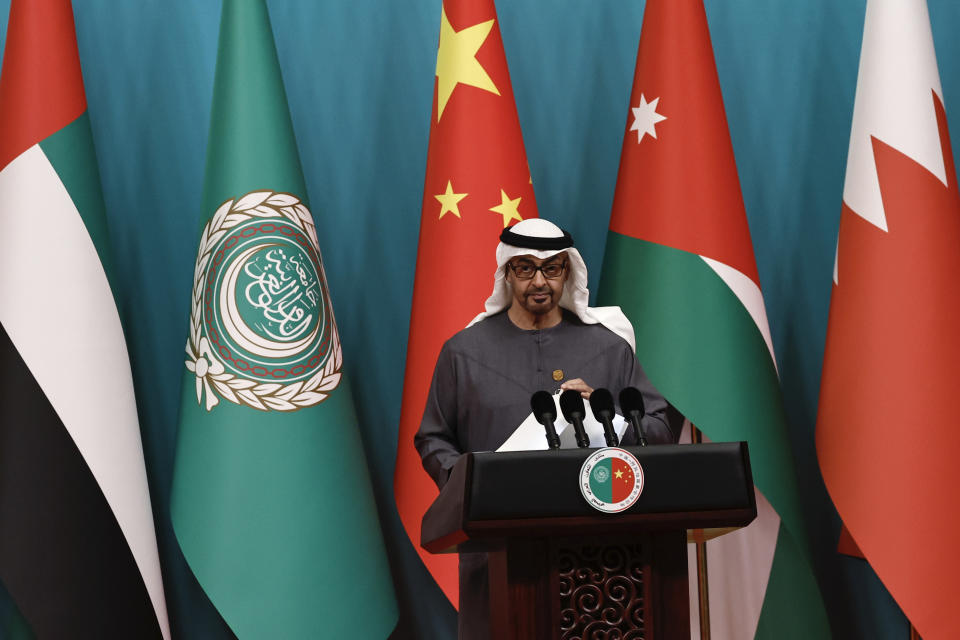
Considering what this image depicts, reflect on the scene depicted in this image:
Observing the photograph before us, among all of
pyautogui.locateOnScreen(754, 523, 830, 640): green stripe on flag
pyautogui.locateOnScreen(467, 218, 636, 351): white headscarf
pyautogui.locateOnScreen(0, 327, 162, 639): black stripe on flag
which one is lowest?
pyautogui.locateOnScreen(754, 523, 830, 640): green stripe on flag

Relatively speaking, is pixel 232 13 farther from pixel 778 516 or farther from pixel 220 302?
pixel 778 516

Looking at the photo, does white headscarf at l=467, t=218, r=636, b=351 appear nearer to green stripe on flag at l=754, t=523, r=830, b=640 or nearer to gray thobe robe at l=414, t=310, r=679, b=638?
gray thobe robe at l=414, t=310, r=679, b=638

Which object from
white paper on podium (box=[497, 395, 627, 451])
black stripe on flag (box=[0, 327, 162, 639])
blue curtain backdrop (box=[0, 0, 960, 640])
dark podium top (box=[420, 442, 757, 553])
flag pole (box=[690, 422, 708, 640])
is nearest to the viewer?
dark podium top (box=[420, 442, 757, 553])

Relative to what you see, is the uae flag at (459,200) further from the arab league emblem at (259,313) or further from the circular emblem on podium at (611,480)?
the circular emblem on podium at (611,480)

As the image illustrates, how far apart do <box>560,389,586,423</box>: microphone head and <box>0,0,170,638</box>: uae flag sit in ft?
5.91

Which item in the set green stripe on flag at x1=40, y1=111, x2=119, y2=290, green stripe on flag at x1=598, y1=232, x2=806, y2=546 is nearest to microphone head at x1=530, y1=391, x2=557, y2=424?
green stripe on flag at x1=598, y1=232, x2=806, y2=546

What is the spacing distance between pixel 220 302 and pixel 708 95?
64.8 inches

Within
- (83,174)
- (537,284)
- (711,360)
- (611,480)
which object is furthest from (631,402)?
(83,174)

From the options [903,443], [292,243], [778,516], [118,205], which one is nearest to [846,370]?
[903,443]

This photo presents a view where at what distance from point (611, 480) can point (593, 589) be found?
7.5 inches

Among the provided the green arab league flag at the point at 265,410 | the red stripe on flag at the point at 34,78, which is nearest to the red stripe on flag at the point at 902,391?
the green arab league flag at the point at 265,410

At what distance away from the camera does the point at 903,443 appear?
2.96m

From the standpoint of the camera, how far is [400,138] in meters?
3.80

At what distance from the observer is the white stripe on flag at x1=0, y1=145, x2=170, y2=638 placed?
9.73ft
